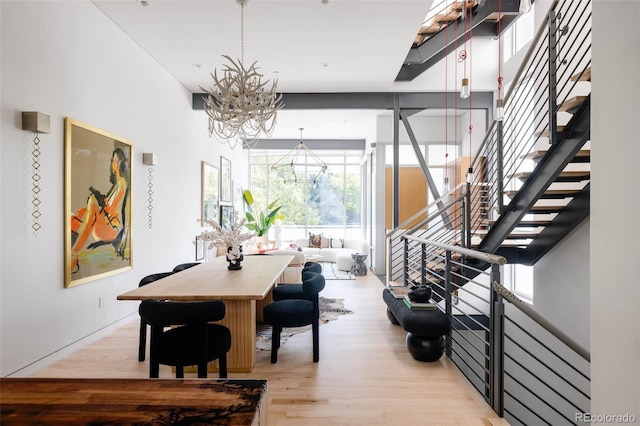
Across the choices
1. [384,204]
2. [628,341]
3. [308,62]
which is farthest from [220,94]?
[384,204]

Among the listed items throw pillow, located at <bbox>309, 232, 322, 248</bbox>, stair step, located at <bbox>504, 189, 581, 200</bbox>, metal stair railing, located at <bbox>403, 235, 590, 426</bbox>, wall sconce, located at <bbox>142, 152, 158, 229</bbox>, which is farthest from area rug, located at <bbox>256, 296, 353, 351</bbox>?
throw pillow, located at <bbox>309, 232, 322, 248</bbox>

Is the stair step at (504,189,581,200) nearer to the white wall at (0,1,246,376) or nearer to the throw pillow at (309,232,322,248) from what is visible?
the white wall at (0,1,246,376)

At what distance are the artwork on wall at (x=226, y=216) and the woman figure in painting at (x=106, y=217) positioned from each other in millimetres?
3601

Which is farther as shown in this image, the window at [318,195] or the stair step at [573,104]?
the window at [318,195]

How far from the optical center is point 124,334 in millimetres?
3643

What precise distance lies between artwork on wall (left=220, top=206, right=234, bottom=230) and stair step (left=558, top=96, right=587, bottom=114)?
6.16 m

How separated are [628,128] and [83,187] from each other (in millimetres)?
3807

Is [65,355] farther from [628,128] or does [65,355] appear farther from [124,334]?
[628,128]

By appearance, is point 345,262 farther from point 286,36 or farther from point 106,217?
point 106,217

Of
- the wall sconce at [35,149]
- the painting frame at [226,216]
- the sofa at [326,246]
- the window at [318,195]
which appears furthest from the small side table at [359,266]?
the wall sconce at [35,149]

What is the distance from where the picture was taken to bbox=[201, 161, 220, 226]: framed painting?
6.52 metres

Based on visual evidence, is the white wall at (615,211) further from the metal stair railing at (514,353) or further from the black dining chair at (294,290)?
the black dining chair at (294,290)

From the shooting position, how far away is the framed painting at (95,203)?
10.1ft

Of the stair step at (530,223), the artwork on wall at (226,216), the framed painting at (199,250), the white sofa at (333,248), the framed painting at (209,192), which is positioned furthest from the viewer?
the white sofa at (333,248)
